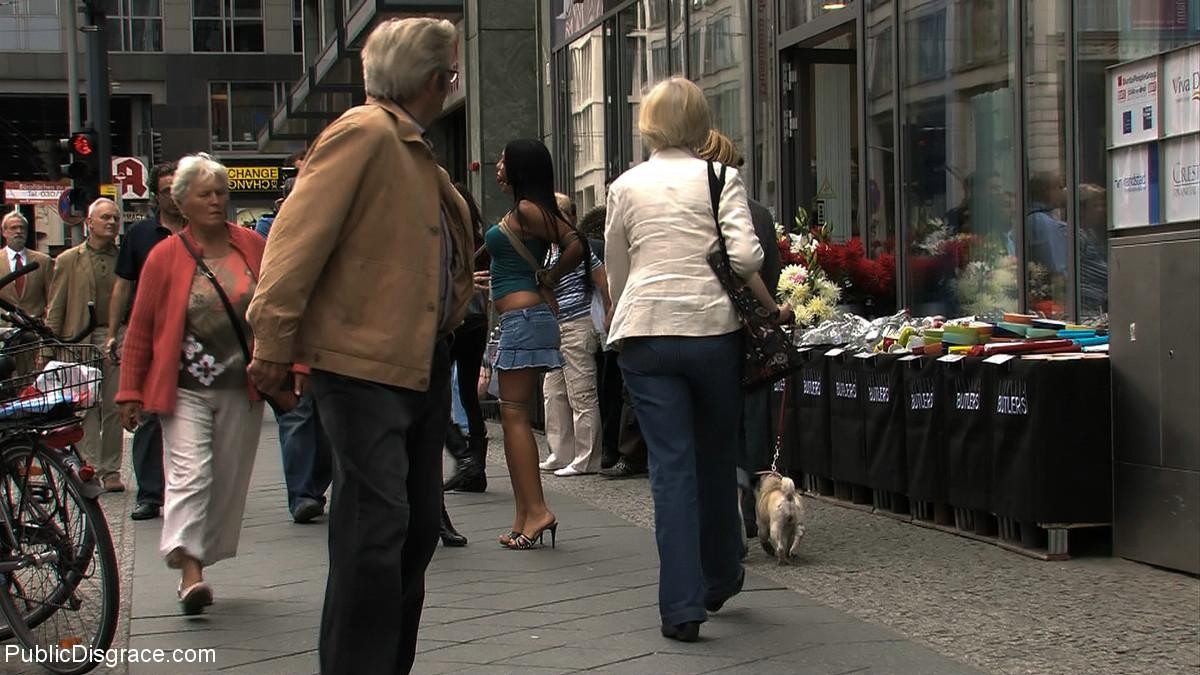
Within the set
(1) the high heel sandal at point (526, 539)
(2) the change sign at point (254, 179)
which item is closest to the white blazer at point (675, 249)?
(1) the high heel sandal at point (526, 539)

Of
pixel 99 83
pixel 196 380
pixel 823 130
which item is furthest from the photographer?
pixel 99 83

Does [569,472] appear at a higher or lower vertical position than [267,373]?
lower

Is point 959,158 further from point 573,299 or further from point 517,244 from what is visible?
point 517,244

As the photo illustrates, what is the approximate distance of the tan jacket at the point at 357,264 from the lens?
4.05 m

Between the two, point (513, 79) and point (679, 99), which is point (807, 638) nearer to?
point (679, 99)

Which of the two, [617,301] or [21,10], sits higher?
[21,10]

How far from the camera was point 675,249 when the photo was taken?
18.2 feet

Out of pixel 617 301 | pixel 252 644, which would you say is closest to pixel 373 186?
pixel 617 301

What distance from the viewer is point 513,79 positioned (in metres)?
19.3

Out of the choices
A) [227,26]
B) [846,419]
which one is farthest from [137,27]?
[846,419]

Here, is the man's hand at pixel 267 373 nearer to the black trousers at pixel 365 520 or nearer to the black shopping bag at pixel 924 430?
the black trousers at pixel 365 520

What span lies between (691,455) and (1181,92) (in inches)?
110

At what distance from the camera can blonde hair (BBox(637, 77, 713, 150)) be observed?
5.71 meters

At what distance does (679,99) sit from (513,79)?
1386 cm
